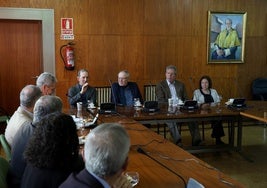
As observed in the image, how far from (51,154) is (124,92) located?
129 inches

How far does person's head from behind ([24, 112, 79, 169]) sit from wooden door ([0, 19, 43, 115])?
4.24 m

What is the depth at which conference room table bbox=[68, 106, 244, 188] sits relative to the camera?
1.88 meters

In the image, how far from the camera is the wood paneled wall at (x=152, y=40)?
5.72 meters

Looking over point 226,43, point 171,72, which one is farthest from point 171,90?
point 226,43

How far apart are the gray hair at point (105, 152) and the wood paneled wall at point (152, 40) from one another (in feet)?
14.7

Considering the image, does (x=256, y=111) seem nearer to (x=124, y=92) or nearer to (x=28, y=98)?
(x=124, y=92)

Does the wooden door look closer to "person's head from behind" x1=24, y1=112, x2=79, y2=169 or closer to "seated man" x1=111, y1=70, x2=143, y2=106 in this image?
"seated man" x1=111, y1=70, x2=143, y2=106

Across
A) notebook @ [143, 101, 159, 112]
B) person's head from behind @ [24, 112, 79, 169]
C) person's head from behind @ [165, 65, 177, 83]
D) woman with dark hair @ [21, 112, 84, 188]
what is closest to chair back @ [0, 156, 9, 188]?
woman with dark hair @ [21, 112, 84, 188]

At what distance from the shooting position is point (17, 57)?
220 inches

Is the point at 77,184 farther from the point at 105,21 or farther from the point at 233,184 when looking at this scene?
the point at 105,21

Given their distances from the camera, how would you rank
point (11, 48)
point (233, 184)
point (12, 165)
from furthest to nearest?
point (11, 48) → point (12, 165) → point (233, 184)

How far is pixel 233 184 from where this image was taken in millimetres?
1848

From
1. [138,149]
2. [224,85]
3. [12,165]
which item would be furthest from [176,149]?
[224,85]

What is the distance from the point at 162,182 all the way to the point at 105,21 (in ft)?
14.2
